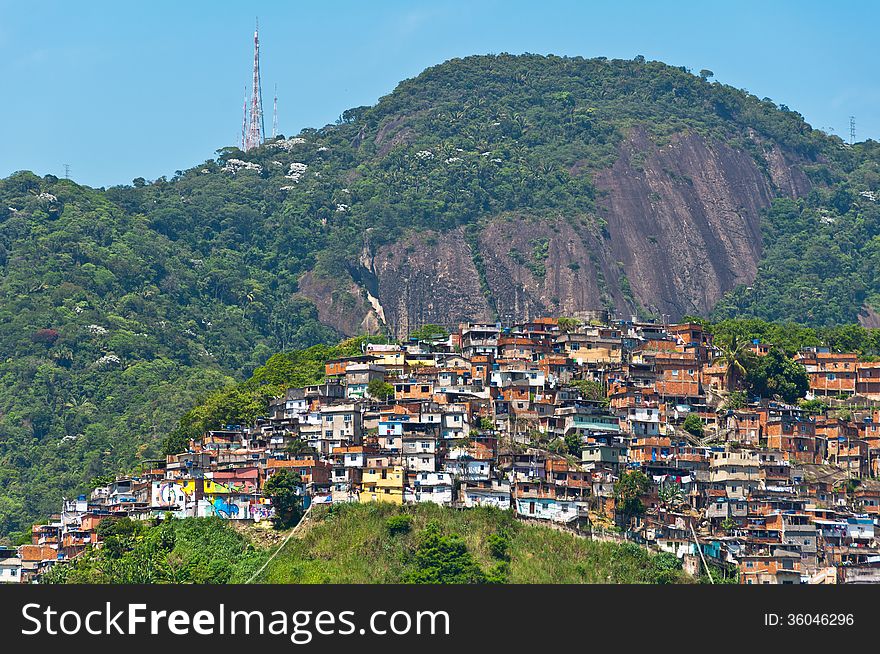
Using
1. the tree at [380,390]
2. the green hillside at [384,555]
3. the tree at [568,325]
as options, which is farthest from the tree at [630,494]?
the tree at [568,325]

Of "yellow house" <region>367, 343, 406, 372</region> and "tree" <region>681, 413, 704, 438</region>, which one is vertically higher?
"yellow house" <region>367, 343, 406, 372</region>

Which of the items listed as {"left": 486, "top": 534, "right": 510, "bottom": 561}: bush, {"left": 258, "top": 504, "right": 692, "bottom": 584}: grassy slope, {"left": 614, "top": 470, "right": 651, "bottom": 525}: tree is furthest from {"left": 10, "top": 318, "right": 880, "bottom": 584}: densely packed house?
{"left": 486, "top": 534, "right": 510, "bottom": 561}: bush

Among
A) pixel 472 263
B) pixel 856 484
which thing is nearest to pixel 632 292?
pixel 472 263

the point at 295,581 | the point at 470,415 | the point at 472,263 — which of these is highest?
the point at 472,263

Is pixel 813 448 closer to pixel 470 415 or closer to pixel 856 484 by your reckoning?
pixel 856 484

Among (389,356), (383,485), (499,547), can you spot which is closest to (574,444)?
(383,485)

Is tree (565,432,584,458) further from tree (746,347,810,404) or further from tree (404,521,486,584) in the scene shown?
tree (746,347,810,404)

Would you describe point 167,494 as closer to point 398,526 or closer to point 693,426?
point 398,526
